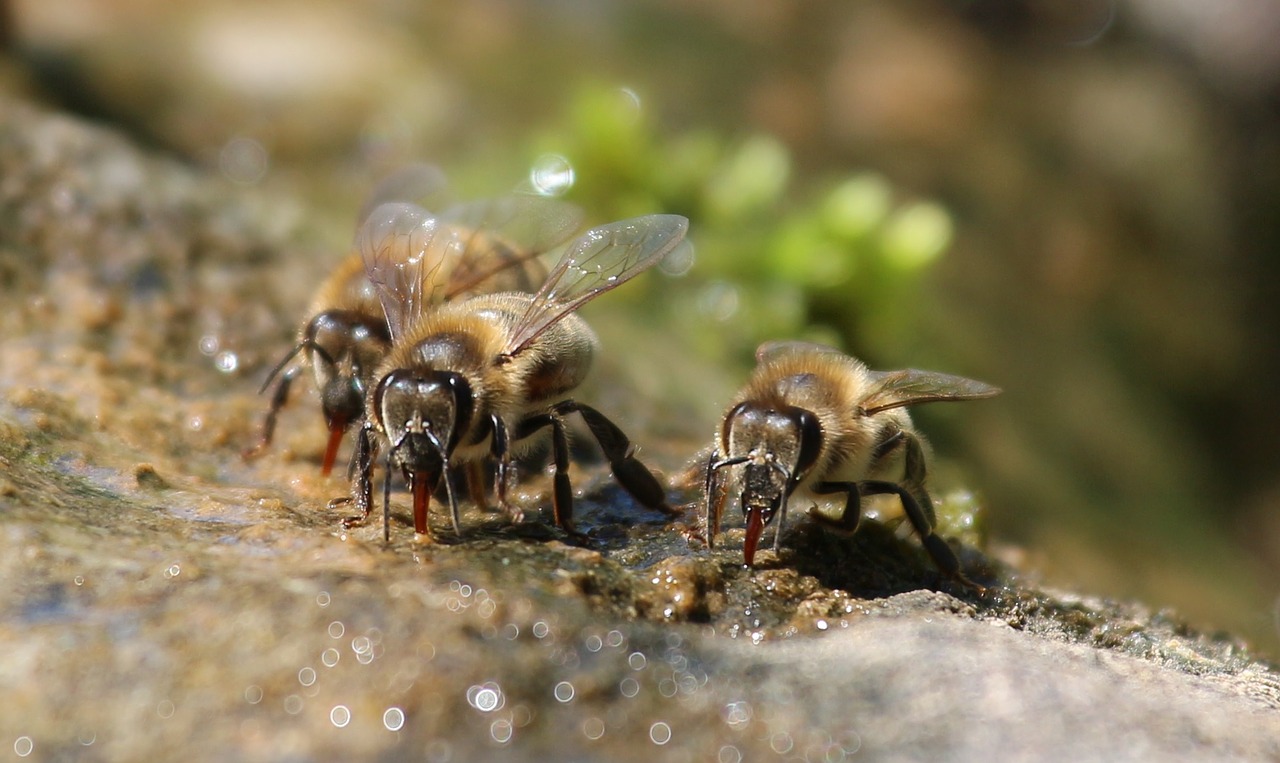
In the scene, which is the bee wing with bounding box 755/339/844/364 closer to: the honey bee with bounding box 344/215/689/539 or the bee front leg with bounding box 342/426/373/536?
the honey bee with bounding box 344/215/689/539

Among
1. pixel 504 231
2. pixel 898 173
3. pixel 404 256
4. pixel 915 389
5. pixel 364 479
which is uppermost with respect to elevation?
pixel 898 173

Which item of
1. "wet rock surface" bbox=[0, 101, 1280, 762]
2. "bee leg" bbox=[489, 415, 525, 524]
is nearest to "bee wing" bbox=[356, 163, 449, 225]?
"wet rock surface" bbox=[0, 101, 1280, 762]

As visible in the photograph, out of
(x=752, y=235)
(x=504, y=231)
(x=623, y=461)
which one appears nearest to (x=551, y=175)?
(x=752, y=235)

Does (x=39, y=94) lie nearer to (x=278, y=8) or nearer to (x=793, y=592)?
(x=278, y=8)

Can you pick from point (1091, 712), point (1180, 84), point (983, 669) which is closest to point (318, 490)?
point (983, 669)

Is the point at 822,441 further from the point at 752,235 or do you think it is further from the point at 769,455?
Result: the point at 752,235

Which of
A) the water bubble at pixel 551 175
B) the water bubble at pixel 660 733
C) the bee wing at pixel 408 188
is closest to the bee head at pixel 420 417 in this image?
the water bubble at pixel 660 733
